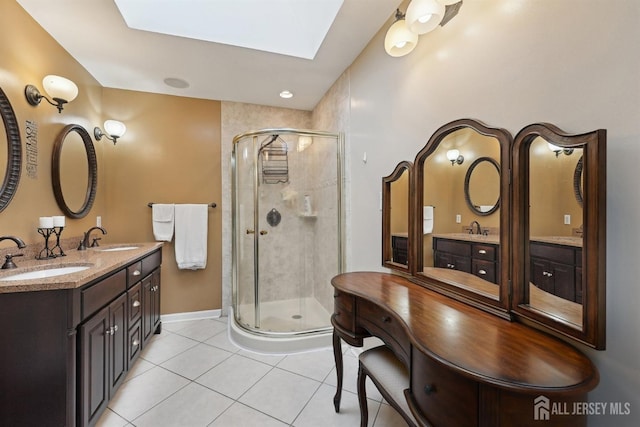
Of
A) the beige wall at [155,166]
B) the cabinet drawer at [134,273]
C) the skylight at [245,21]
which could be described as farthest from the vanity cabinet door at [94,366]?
the skylight at [245,21]

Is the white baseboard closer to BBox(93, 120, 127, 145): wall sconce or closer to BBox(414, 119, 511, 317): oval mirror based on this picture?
BBox(93, 120, 127, 145): wall sconce

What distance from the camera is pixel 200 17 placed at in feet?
6.61

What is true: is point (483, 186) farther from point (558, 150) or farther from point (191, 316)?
point (191, 316)

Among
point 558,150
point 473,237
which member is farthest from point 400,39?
point 473,237

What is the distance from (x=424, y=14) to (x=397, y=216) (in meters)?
1.08

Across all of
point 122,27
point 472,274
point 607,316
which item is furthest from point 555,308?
point 122,27

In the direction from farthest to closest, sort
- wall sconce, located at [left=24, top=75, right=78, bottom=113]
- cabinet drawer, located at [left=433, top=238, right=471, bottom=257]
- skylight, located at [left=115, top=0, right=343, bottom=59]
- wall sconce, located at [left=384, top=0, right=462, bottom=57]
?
skylight, located at [left=115, top=0, right=343, bottom=59] < wall sconce, located at [left=24, top=75, right=78, bottom=113] < cabinet drawer, located at [left=433, top=238, right=471, bottom=257] < wall sconce, located at [left=384, top=0, right=462, bottom=57]

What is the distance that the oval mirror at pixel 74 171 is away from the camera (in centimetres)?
208

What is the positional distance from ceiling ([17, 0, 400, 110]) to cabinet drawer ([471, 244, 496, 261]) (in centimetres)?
156

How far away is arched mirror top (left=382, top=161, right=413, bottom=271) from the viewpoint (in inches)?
66.5

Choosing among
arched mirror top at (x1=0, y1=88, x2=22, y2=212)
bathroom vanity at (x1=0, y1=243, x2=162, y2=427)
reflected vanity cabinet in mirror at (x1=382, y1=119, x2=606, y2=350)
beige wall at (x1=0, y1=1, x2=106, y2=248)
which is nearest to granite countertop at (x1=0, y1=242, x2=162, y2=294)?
bathroom vanity at (x1=0, y1=243, x2=162, y2=427)

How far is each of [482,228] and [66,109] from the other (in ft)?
10.1

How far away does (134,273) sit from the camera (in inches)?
77.9

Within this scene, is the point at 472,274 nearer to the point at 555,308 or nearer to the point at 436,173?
the point at 555,308
